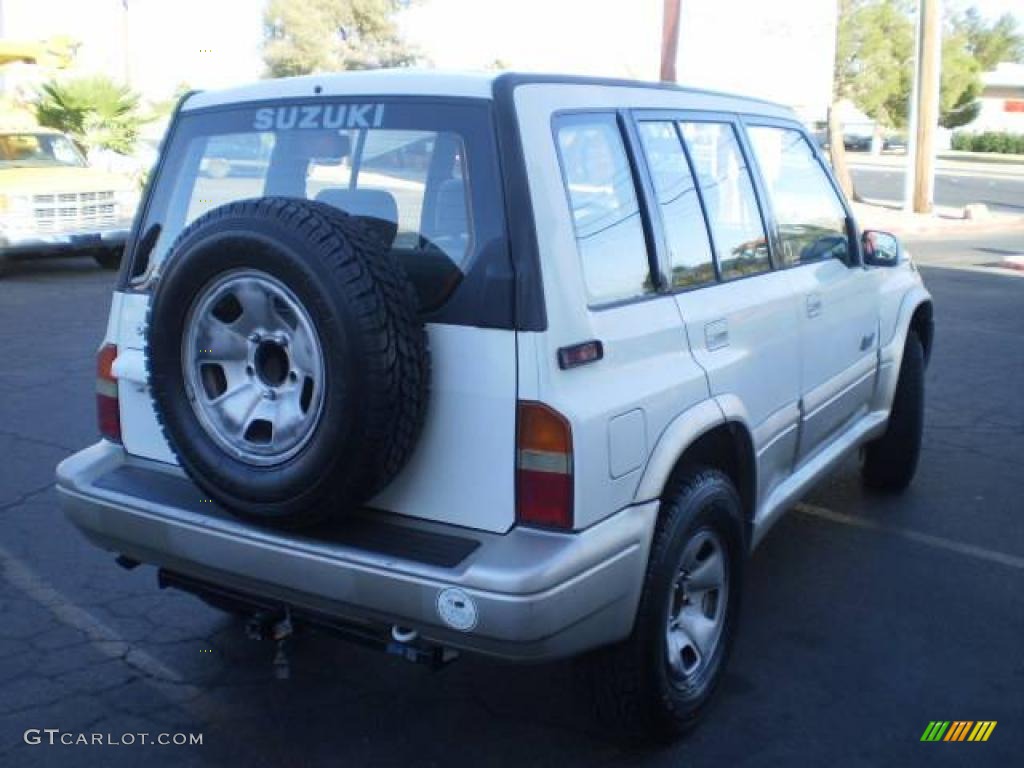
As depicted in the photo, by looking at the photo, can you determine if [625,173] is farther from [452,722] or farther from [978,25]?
[978,25]

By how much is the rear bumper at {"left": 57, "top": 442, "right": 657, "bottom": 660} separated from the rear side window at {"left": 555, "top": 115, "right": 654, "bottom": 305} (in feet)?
2.11

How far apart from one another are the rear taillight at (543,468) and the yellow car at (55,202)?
12.0m

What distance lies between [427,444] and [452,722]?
1078mm

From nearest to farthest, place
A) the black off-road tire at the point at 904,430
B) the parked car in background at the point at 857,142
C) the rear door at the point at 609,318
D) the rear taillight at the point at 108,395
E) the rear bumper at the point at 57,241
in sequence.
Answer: the rear door at the point at 609,318
the rear taillight at the point at 108,395
the black off-road tire at the point at 904,430
the rear bumper at the point at 57,241
the parked car in background at the point at 857,142

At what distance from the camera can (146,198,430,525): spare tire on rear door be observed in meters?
2.87

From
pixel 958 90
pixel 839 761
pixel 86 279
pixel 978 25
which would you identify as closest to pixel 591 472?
pixel 839 761

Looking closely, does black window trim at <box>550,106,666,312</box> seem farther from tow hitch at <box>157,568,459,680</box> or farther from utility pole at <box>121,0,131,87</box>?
utility pole at <box>121,0,131,87</box>

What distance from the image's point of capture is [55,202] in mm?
13719

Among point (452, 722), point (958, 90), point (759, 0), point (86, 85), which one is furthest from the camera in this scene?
point (958, 90)

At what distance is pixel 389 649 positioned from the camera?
3.15m

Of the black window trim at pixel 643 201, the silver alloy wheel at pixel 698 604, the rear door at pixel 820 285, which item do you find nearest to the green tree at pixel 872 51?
the rear door at pixel 820 285

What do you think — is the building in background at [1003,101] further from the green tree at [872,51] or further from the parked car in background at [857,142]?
the green tree at [872,51]

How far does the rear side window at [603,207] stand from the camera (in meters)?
3.16

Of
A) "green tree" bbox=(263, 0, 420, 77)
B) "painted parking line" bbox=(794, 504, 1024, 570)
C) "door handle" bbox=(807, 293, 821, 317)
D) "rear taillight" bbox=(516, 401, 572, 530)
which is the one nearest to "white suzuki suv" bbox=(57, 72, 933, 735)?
"rear taillight" bbox=(516, 401, 572, 530)
